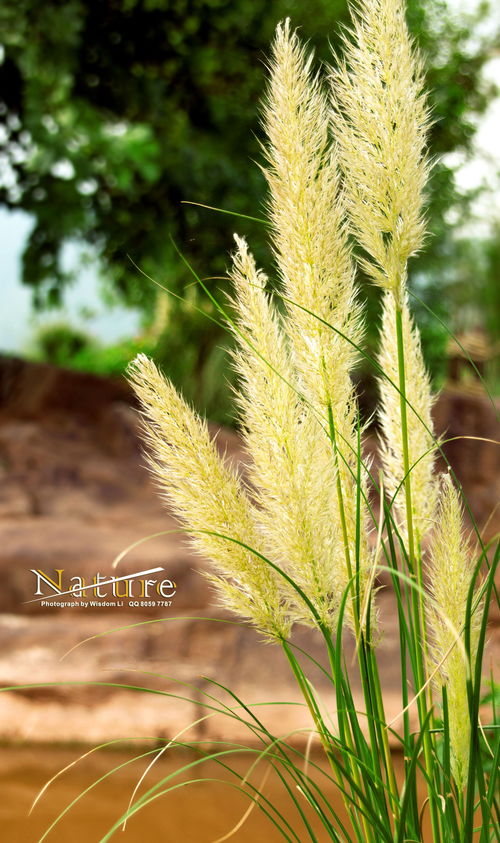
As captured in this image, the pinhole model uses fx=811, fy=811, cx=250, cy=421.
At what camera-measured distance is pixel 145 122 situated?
4.15 m

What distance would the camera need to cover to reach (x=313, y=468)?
638mm

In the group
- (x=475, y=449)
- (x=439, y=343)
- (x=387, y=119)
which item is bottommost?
(x=387, y=119)

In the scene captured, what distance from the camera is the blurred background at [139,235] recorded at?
2.35 meters

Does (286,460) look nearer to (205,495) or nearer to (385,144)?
(205,495)

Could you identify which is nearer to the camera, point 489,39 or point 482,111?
point 489,39

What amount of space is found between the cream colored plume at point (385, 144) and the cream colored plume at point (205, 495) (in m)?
0.19

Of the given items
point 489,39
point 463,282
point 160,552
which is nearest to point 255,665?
point 160,552

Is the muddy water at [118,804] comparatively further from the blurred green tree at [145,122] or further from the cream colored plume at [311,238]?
the blurred green tree at [145,122]

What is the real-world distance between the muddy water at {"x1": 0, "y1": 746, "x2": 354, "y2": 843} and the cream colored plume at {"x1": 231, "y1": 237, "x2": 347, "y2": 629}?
0.89m

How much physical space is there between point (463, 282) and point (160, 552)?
16.6 feet

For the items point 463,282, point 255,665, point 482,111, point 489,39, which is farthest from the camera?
point 463,282

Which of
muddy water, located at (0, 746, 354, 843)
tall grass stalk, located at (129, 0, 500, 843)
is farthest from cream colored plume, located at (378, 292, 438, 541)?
muddy water, located at (0, 746, 354, 843)

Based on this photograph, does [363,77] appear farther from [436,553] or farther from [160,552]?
[160,552]

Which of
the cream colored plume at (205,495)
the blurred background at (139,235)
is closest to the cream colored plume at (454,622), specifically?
the cream colored plume at (205,495)
